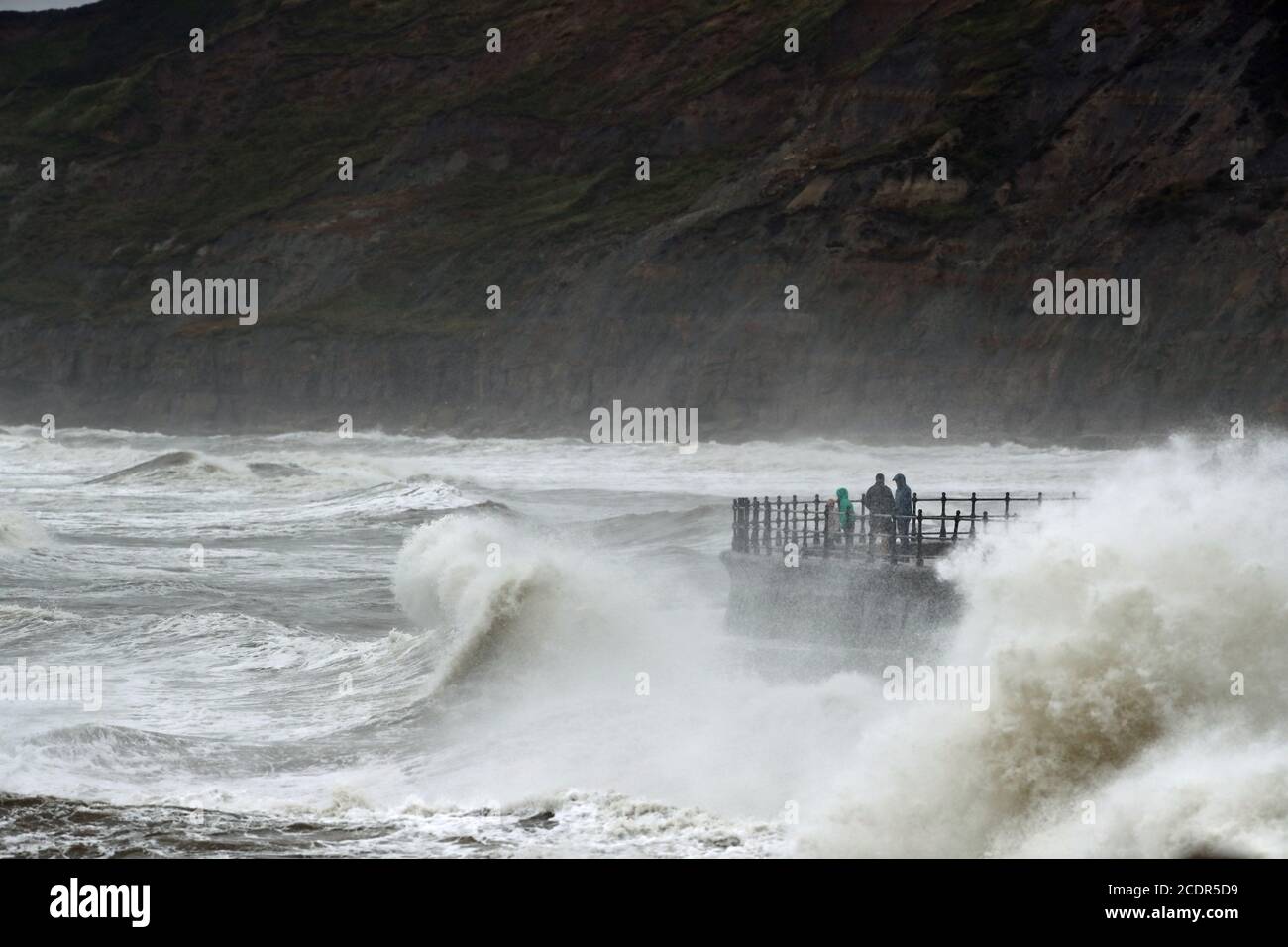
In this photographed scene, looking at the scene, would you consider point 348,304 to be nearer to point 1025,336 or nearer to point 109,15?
point 1025,336

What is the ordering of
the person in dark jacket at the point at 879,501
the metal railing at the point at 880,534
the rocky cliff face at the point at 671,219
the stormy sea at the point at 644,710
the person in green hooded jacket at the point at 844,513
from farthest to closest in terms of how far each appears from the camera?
the rocky cliff face at the point at 671,219
the person in dark jacket at the point at 879,501
the person in green hooded jacket at the point at 844,513
the metal railing at the point at 880,534
the stormy sea at the point at 644,710

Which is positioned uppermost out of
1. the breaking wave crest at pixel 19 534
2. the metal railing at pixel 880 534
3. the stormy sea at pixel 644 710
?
the metal railing at pixel 880 534

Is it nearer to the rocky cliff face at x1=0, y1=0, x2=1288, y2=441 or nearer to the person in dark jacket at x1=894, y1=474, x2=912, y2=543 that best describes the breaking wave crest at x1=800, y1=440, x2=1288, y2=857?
the person in dark jacket at x1=894, y1=474, x2=912, y2=543

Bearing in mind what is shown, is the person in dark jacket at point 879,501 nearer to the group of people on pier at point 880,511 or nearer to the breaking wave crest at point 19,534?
the group of people on pier at point 880,511

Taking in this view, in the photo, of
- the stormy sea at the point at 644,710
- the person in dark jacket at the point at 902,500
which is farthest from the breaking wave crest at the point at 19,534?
the person in dark jacket at the point at 902,500

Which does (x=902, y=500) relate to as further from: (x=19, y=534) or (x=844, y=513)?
(x=19, y=534)

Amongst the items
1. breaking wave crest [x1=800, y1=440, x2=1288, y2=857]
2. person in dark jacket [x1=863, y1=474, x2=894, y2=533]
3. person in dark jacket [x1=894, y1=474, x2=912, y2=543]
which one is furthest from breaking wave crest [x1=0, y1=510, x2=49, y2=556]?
breaking wave crest [x1=800, y1=440, x2=1288, y2=857]
